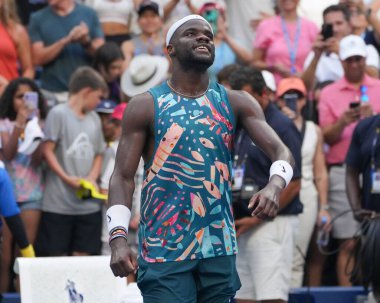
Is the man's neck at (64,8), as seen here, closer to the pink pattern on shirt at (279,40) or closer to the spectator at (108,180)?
the spectator at (108,180)

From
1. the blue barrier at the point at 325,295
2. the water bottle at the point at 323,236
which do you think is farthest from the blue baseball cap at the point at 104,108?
the blue barrier at the point at 325,295

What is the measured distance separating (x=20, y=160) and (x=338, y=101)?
10.2 feet

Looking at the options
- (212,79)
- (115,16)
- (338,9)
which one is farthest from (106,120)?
(338,9)

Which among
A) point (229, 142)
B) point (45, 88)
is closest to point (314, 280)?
point (45, 88)

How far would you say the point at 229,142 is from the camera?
4.98 meters

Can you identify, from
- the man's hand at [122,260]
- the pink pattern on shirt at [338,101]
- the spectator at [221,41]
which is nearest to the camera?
the man's hand at [122,260]

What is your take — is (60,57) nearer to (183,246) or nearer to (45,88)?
(45,88)

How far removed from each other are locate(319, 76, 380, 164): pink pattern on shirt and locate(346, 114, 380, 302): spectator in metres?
0.82

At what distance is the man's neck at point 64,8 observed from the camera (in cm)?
1027

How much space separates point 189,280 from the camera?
4.84 meters

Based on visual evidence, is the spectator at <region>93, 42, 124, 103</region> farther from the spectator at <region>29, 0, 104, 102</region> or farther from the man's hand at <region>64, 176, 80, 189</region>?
the man's hand at <region>64, 176, 80, 189</region>

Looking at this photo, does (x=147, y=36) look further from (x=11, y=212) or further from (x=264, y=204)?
(x=264, y=204)

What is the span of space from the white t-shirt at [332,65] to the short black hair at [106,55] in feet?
6.53

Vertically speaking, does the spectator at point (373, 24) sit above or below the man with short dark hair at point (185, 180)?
above
